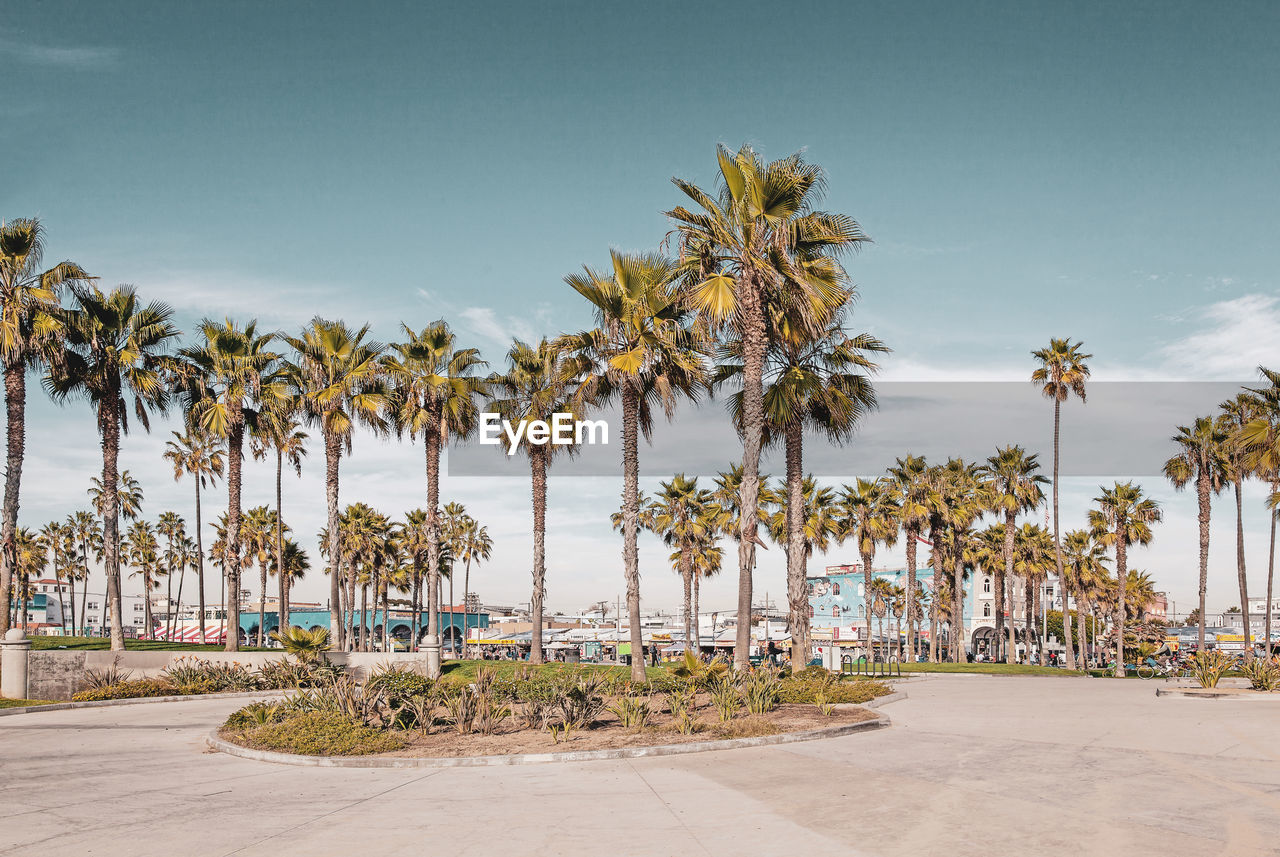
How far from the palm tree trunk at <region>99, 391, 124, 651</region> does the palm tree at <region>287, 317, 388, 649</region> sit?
722cm

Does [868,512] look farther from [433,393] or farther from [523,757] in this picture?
[523,757]

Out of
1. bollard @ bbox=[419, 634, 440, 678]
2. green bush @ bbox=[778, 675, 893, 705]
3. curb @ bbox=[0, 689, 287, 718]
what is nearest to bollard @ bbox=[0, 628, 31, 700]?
curb @ bbox=[0, 689, 287, 718]

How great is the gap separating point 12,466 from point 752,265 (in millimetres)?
22190

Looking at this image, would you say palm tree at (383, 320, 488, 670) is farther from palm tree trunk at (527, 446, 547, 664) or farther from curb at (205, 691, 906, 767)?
curb at (205, 691, 906, 767)

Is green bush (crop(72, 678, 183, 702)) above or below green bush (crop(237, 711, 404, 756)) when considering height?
below

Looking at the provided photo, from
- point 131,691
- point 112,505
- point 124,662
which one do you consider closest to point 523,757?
point 131,691

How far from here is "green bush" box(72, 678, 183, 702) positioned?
2427cm

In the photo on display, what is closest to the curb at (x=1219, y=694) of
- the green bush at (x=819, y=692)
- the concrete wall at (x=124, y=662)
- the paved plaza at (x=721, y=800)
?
the paved plaza at (x=721, y=800)

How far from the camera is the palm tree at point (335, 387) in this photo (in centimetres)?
3716

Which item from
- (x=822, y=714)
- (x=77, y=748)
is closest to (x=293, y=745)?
(x=77, y=748)

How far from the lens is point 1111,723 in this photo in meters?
16.7

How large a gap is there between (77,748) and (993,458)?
175ft

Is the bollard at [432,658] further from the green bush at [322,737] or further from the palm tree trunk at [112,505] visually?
the green bush at [322,737]

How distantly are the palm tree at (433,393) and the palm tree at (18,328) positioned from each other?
12.1m
